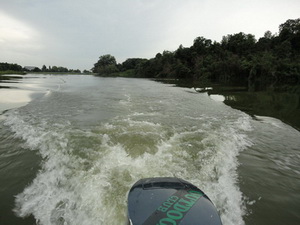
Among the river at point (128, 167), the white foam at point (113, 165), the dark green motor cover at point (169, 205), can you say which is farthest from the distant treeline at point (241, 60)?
the dark green motor cover at point (169, 205)

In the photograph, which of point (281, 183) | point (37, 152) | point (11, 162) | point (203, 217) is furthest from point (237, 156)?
point (11, 162)

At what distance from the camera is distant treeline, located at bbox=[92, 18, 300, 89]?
36.1 meters

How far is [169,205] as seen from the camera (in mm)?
2229

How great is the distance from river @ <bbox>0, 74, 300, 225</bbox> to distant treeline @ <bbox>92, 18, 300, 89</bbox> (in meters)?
24.0

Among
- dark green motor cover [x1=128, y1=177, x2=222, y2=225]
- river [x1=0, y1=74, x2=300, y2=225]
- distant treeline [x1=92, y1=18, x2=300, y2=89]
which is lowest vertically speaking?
river [x1=0, y1=74, x2=300, y2=225]

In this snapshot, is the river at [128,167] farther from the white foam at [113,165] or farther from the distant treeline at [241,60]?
the distant treeline at [241,60]

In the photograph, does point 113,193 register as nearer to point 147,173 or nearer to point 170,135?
point 147,173

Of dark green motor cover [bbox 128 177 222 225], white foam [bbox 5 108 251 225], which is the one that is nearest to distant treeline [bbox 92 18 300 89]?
white foam [bbox 5 108 251 225]

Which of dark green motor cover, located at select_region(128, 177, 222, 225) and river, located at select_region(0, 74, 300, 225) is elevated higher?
dark green motor cover, located at select_region(128, 177, 222, 225)

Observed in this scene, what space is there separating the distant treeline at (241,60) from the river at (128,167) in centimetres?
2397

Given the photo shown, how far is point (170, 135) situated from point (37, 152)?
386 cm

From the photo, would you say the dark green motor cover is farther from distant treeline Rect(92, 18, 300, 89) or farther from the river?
distant treeline Rect(92, 18, 300, 89)

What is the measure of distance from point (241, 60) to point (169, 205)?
50.5 m

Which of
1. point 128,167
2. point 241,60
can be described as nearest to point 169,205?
point 128,167
